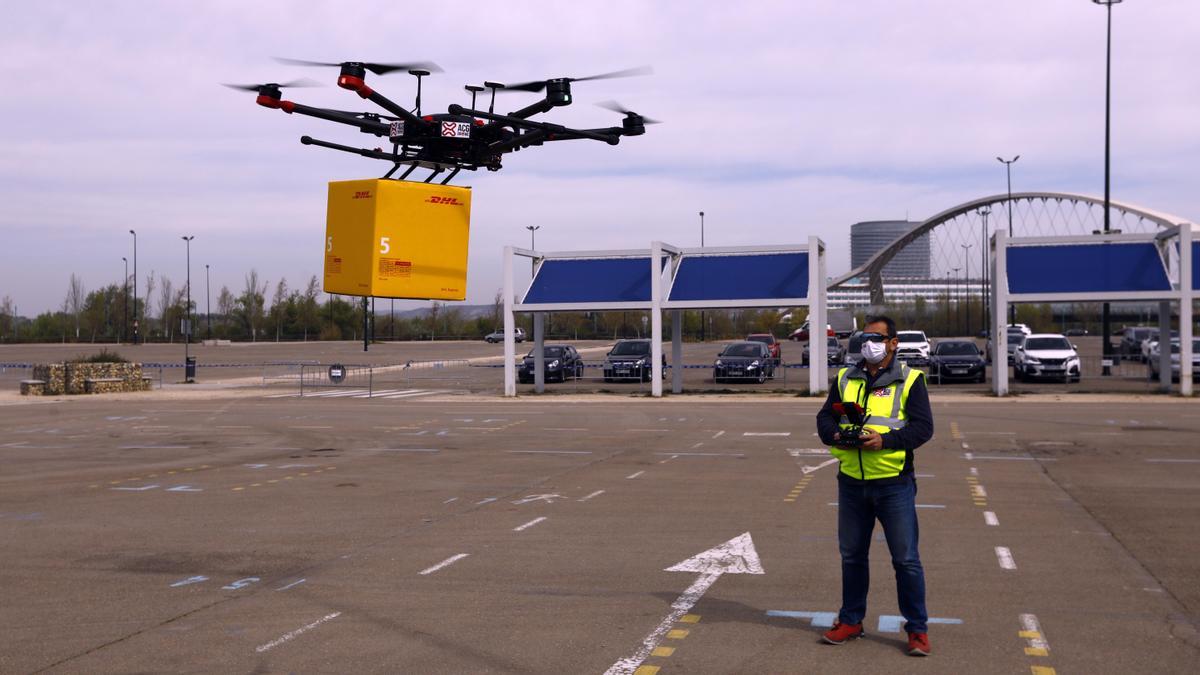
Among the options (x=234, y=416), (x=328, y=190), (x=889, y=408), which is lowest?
(x=234, y=416)

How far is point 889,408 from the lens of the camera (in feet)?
22.9

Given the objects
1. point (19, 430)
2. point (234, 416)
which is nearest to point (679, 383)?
point (234, 416)

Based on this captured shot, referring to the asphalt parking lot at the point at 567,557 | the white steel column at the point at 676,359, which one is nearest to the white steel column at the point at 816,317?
the white steel column at the point at 676,359

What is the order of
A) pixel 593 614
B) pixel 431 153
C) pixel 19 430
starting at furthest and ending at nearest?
pixel 19 430
pixel 431 153
pixel 593 614

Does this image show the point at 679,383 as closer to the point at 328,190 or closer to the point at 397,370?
the point at 328,190

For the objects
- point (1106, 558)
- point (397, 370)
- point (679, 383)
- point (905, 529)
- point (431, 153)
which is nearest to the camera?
point (905, 529)

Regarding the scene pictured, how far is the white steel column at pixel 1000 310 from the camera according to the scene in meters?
33.1

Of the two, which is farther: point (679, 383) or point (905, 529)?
point (679, 383)

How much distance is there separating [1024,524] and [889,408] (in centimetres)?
560

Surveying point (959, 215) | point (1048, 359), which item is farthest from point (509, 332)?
point (959, 215)

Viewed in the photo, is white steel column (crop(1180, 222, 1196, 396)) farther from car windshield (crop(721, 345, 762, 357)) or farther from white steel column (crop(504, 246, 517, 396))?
white steel column (crop(504, 246, 517, 396))

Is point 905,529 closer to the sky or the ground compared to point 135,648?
closer to the sky

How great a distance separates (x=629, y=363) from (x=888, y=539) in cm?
3529

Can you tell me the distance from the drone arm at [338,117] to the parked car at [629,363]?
85.8 ft
